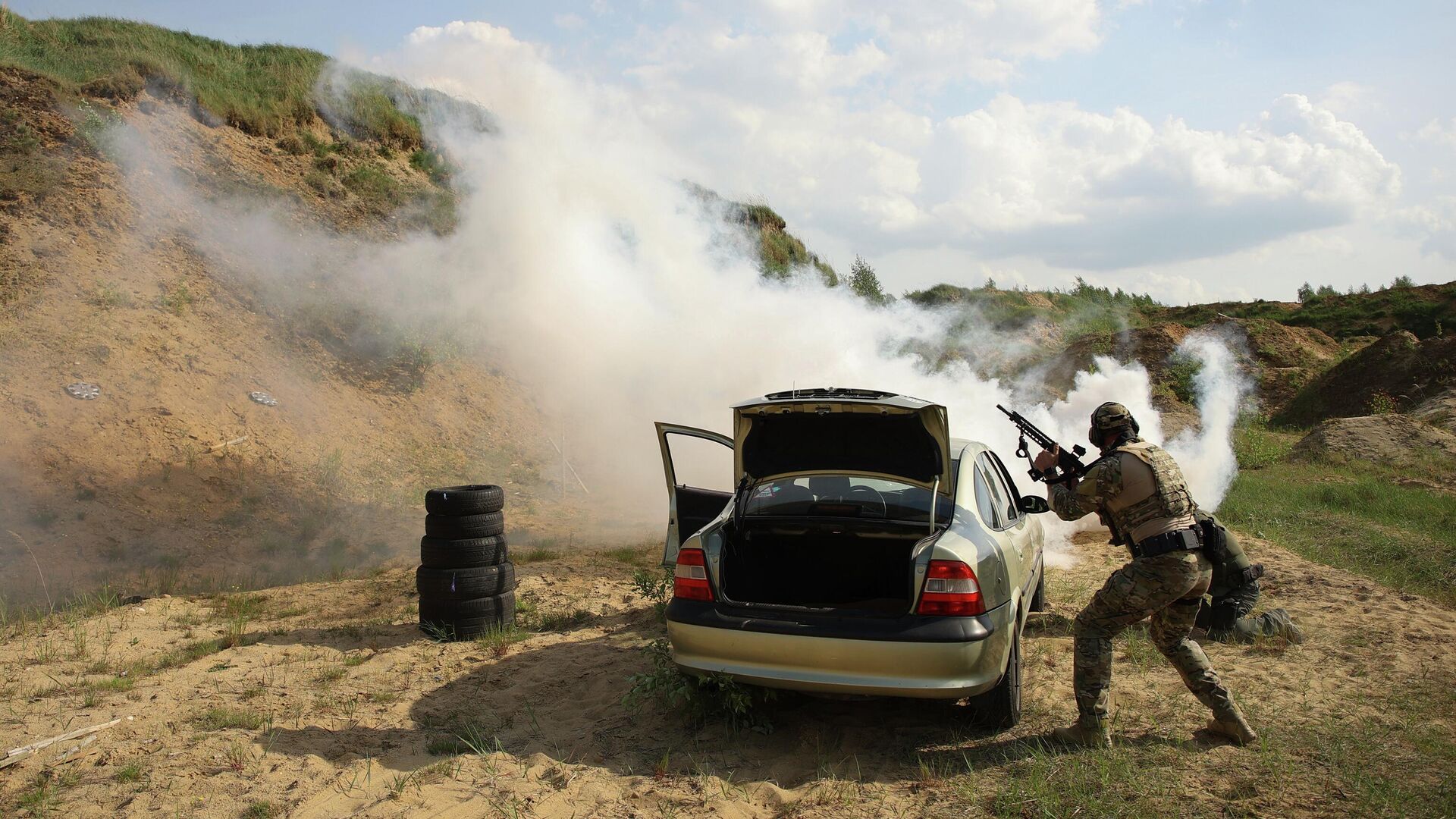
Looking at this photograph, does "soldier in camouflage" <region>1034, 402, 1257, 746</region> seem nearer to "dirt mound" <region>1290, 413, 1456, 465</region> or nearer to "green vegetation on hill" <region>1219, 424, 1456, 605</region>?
"green vegetation on hill" <region>1219, 424, 1456, 605</region>

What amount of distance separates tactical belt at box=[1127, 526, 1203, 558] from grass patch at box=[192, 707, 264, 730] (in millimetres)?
4834

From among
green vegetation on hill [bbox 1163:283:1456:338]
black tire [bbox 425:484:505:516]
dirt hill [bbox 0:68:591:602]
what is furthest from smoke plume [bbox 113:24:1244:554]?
green vegetation on hill [bbox 1163:283:1456:338]

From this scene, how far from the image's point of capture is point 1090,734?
421 cm

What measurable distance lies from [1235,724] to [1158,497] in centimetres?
118

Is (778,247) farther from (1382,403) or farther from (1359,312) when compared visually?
(1359,312)

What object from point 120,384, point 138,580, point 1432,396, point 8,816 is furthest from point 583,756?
point 1432,396

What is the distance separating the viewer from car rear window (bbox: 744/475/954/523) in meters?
4.96

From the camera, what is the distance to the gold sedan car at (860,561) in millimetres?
3977

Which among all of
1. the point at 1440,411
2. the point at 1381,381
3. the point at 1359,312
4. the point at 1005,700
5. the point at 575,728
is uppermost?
the point at 1359,312

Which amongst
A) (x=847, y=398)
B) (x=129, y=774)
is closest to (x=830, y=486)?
(x=847, y=398)

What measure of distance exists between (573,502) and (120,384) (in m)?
6.95

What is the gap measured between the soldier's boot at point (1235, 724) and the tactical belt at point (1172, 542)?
822 mm

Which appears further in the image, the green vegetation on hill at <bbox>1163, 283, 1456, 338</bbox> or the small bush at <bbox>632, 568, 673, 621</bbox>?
the green vegetation on hill at <bbox>1163, 283, 1456, 338</bbox>

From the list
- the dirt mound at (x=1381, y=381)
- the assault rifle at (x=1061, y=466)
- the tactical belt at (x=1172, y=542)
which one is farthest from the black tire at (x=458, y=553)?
the dirt mound at (x=1381, y=381)
